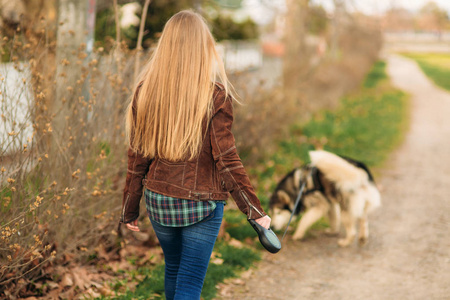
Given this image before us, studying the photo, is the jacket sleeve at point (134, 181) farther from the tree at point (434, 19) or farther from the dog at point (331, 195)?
the tree at point (434, 19)

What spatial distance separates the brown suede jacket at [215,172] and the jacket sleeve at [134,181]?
0.10 meters

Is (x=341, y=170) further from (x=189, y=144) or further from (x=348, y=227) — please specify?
(x=189, y=144)

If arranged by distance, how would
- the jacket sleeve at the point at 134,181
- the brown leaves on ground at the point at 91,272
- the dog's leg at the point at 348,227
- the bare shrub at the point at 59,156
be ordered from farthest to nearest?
1. the dog's leg at the point at 348,227
2. the brown leaves on ground at the point at 91,272
3. the bare shrub at the point at 59,156
4. the jacket sleeve at the point at 134,181

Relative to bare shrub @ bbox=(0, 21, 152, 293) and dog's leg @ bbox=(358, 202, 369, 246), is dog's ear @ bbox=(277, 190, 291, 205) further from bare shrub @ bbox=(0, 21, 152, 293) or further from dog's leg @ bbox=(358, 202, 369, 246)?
bare shrub @ bbox=(0, 21, 152, 293)

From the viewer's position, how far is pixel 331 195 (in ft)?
18.5

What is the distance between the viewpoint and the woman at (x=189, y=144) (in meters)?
2.58

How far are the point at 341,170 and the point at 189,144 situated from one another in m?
3.19

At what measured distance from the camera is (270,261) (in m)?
5.16

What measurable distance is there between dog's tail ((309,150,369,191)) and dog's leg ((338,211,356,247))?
0.31 metres

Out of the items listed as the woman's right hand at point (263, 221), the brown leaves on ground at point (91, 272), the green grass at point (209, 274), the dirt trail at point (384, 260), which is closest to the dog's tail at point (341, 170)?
the dirt trail at point (384, 260)

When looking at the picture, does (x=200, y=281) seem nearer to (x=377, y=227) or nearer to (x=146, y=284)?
(x=146, y=284)

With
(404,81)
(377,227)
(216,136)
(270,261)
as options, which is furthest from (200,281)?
(404,81)

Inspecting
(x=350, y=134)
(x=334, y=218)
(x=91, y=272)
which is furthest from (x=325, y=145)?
(x=91, y=272)

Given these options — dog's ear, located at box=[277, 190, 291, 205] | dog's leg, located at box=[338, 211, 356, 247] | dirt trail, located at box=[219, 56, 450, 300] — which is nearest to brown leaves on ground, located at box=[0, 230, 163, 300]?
dirt trail, located at box=[219, 56, 450, 300]
